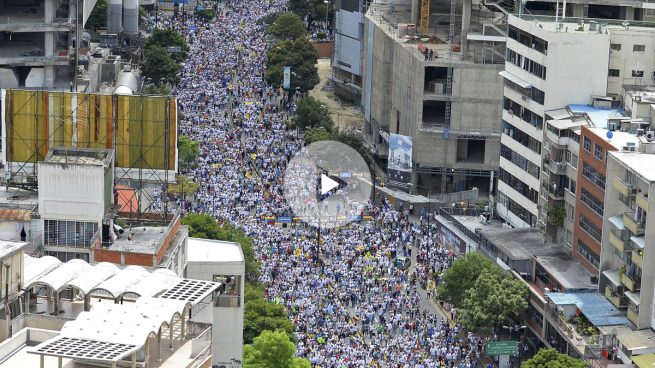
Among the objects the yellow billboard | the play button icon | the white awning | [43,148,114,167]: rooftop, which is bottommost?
the play button icon

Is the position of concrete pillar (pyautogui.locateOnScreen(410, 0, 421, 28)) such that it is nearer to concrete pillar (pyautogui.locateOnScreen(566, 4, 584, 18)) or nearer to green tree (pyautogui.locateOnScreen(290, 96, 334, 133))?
green tree (pyautogui.locateOnScreen(290, 96, 334, 133))

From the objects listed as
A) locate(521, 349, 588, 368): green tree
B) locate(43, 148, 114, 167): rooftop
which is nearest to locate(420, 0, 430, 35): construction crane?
locate(521, 349, 588, 368): green tree

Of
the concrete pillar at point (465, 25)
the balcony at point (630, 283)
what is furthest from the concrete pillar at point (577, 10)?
the balcony at point (630, 283)

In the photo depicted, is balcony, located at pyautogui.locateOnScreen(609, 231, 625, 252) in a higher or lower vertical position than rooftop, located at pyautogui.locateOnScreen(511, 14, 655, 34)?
lower

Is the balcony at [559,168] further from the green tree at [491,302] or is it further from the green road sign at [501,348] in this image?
the green road sign at [501,348]

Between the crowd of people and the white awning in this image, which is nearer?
the crowd of people

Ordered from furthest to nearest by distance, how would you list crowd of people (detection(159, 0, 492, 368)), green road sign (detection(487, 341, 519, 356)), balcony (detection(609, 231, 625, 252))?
crowd of people (detection(159, 0, 492, 368)) → green road sign (detection(487, 341, 519, 356)) → balcony (detection(609, 231, 625, 252))
